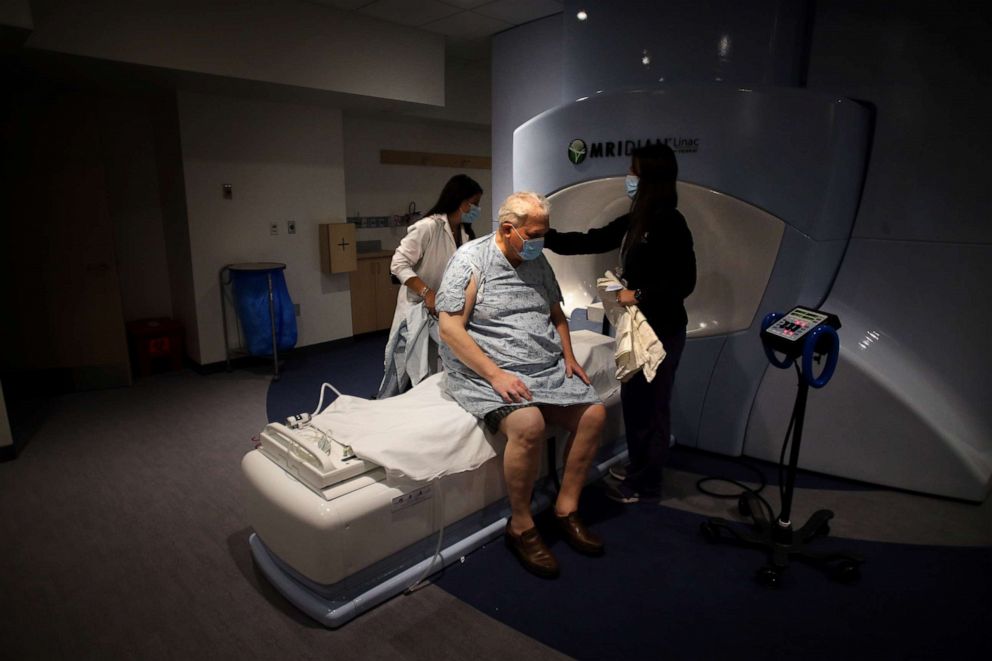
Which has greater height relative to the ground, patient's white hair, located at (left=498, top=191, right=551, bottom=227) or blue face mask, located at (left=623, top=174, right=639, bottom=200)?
blue face mask, located at (left=623, top=174, right=639, bottom=200)

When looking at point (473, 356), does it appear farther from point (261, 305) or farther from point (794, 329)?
point (261, 305)

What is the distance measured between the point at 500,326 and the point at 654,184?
0.81 m

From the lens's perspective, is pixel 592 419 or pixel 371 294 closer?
pixel 592 419

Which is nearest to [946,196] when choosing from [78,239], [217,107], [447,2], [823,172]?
[823,172]

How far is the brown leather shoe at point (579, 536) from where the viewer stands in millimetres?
2098

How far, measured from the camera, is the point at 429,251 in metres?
2.74

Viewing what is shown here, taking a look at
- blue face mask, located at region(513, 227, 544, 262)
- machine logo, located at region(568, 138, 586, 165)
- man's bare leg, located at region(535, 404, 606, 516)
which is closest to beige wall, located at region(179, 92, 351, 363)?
machine logo, located at region(568, 138, 586, 165)

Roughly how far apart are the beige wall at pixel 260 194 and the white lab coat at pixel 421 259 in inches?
81.7

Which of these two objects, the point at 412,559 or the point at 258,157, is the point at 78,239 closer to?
the point at 258,157

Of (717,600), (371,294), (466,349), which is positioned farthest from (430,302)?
(371,294)

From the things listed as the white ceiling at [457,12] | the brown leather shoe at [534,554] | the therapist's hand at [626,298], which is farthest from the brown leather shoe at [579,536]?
the white ceiling at [457,12]

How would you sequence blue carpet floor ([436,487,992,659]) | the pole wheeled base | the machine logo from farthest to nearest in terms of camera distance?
the machine logo < the pole wheeled base < blue carpet floor ([436,487,992,659])

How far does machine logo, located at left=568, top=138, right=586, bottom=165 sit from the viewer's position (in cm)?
289

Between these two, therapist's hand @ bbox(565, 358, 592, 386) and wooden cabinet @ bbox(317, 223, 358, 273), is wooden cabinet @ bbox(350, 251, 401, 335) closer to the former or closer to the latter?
wooden cabinet @ bbox(317, 223, 358, 273)
